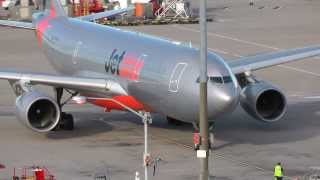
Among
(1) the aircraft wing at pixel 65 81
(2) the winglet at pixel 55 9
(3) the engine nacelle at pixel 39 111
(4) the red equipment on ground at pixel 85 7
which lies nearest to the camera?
(3) the engine nacelle at pixel 39 111

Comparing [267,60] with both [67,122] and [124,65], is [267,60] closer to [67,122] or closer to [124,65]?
[124,65]

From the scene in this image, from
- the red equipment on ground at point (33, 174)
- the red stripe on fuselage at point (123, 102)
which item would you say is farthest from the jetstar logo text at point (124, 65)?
the red equipment on ground at point (33, 174)

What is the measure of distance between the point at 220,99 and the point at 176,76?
221 cm

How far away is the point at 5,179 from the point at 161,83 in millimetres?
7369

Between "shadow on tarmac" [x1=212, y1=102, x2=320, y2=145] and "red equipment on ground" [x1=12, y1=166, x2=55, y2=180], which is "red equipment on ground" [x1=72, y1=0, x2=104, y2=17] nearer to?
"shadow on tarmac" [x1=212, y1=102, x2=320, y2=145]

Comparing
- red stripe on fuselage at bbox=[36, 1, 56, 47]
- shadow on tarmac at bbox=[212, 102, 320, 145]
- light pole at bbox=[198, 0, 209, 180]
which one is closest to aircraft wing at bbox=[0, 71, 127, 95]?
shadow on tarmac at bbox=[212, 102, 320, 145]

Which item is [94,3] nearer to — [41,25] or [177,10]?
[177,10]

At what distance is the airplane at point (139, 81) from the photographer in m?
31.9

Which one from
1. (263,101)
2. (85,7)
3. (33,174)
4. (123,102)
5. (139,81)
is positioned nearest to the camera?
(33,174)

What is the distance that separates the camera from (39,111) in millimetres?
34688

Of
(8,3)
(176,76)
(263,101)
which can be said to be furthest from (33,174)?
(8,3)

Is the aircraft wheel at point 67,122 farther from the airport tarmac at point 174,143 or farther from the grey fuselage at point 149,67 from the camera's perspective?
the grey fuselage at point 149,67

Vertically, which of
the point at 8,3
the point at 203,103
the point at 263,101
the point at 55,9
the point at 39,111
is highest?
the point at 8,3

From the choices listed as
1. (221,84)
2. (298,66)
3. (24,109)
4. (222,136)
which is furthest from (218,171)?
(298,66)
